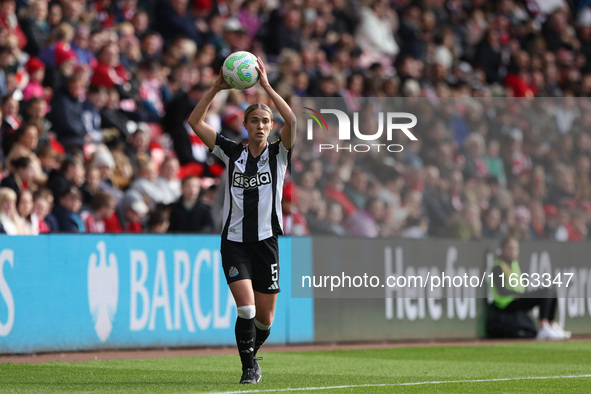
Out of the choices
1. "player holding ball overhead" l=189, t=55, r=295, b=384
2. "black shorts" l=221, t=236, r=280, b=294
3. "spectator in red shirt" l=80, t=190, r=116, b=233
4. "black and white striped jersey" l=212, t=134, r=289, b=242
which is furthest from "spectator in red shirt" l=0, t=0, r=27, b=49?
"black shorts" l=221, t=236, r=280, b=294

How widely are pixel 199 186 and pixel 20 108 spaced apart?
8.27 ft

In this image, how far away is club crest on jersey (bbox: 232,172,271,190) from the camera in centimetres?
857

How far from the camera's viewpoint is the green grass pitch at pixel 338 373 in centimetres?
826

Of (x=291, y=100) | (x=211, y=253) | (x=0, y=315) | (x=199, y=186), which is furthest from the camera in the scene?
(x=291, y=100)

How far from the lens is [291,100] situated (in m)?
16.3

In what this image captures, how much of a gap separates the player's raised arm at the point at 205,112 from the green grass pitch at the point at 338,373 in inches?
78.3

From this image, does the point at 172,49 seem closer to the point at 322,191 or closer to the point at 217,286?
the point at 322,191

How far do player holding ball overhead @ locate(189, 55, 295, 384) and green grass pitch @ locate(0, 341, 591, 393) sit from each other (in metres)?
0.62

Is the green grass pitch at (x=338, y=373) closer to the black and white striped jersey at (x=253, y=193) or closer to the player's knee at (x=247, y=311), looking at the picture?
the player's knee at (x=247, y=311)

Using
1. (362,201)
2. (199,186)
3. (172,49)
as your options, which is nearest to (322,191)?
(362,201)

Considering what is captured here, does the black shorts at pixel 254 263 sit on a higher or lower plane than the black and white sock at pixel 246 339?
higher

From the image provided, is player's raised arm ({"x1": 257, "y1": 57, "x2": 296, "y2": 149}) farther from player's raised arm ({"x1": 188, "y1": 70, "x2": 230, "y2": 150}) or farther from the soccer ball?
player's raised arm ({"x1": 188, "y1": 70, "x2": 230, "y2": 150})

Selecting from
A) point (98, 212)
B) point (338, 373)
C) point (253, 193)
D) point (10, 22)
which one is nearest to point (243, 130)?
point (98, 212)

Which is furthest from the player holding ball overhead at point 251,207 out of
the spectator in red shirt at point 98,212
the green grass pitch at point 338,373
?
the spectator in red shirt at point 98,212
